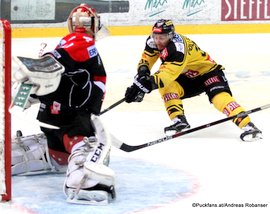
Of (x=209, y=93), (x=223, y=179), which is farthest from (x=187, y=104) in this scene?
(x=223, y=179)

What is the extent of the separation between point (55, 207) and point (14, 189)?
0.95 ft

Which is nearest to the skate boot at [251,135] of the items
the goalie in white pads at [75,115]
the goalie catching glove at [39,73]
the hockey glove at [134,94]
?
the hockey glove at [134,94]

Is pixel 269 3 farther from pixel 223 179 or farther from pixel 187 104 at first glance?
pixel 223 179

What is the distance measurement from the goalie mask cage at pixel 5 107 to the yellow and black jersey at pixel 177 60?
4.30 ft

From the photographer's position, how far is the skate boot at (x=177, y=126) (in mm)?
3473

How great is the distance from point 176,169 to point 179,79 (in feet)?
3.40

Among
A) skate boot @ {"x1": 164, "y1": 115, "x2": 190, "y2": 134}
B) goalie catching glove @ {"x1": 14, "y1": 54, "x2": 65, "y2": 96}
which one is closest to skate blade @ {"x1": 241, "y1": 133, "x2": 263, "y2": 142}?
skate boot @ {"x1": 164, "y1": 115, "x2": 190, "y2": 134}

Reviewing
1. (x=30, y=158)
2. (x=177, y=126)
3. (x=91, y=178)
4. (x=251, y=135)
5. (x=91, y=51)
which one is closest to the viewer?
(x=91, y=178)

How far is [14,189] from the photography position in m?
2.35

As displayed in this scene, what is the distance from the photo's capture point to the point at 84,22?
2322mm

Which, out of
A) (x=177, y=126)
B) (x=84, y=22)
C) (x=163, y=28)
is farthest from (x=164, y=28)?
(x=84, y=22)

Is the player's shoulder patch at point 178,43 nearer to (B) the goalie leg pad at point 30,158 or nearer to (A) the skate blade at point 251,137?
(A) the skate blade at point 251,137

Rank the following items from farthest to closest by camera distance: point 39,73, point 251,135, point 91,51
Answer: point 251,135 < point 91,51 < point 39,73

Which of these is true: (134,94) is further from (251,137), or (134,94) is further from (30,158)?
(30,158)
